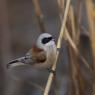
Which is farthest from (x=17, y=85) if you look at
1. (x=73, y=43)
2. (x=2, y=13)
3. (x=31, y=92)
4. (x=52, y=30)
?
(x=73, y=43)

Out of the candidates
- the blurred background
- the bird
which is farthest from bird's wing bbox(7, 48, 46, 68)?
the blurred background

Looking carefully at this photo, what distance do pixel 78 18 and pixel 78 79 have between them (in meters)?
0.29

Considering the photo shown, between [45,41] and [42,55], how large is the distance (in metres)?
0.07

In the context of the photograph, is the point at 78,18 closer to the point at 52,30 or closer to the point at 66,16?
the point at 66,16

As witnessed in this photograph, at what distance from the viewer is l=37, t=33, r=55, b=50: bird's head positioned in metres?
2.21

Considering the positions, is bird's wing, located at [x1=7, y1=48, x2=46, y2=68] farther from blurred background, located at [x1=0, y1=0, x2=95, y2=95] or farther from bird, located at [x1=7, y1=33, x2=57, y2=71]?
blurred background, located at [x1=0, y1=0, x2=95, y2=95]

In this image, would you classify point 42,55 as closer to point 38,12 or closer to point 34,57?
point 34,57

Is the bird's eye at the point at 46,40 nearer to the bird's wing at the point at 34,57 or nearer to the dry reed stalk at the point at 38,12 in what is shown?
the bird's wing at the point at 34,57

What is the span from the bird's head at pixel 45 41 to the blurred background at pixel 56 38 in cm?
13

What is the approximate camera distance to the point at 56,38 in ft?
11.7

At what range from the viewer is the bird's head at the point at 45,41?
2205 mm

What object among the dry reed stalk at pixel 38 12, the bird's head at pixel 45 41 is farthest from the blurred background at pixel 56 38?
the bird's head at pixel 45 41

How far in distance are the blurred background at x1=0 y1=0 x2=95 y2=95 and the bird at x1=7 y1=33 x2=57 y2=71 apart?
0.13m

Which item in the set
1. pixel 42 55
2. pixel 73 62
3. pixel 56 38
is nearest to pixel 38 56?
pixel 42 55
